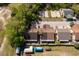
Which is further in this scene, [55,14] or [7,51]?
[55,14]

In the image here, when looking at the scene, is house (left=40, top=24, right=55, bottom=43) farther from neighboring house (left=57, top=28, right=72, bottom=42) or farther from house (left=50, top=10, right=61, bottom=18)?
house (left=50, top=10, right=61, bottom=18)

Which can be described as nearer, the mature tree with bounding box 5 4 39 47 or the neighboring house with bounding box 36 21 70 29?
the mature tree with bounding box 5 4 39 47

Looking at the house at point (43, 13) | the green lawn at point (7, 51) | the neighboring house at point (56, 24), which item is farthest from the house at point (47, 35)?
the green lawn at point (7, 51)

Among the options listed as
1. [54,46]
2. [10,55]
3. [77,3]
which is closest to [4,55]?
[10,55]

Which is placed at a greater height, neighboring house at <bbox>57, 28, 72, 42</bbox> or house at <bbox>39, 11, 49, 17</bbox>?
house at <bbox>39, 11, 49, 17</bbox>

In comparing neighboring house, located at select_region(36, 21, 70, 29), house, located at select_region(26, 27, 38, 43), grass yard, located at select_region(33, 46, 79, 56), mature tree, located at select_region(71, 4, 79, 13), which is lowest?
grass yard, located at select_region(33, 46, 79, 56)

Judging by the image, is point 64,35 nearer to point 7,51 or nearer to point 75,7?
point 75,7

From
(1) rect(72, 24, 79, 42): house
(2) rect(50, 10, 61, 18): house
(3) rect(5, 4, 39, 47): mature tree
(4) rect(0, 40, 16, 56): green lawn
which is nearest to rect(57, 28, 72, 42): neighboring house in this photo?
(1) rect(72, 24, 79, 42): house

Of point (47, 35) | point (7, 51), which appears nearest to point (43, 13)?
point (47, 35)

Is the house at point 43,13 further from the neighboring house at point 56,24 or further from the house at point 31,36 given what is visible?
the house at point 31,36
